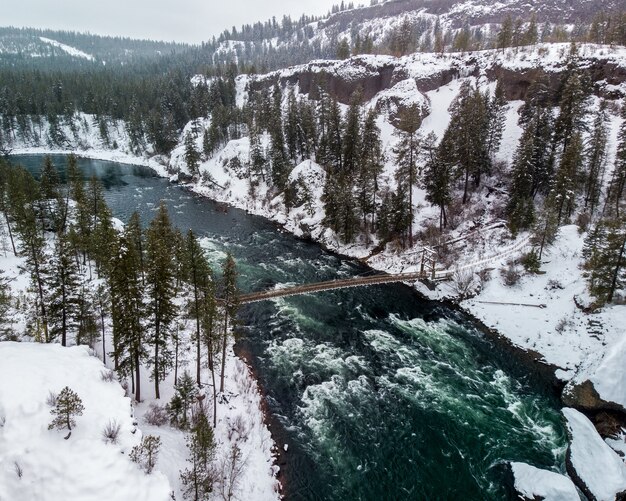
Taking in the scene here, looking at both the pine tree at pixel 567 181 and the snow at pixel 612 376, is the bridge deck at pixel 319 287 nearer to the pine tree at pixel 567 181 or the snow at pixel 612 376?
the pine tree at pixel 567 181

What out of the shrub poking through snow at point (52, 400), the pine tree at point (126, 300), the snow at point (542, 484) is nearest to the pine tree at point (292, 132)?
the pine tree at point (126, 300)

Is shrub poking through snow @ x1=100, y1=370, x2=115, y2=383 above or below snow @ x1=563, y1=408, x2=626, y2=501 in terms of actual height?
above

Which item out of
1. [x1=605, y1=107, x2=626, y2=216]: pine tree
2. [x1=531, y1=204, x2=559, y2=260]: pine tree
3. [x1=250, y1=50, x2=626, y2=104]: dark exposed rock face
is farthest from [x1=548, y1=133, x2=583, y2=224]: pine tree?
[x1=250, y1=50, x2=626, y2=104]: dark exposed rock face

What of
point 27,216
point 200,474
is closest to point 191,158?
point 27,216

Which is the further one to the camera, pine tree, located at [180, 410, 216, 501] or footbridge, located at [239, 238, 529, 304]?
footbridge, located at [239, 238, 529, 304]

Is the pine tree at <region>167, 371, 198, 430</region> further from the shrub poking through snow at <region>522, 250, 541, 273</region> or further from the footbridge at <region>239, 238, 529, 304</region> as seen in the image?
the shrub poking through snow at <region>522, 250, 541, 273</region>

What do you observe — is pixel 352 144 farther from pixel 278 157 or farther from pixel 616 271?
pixel 616 271

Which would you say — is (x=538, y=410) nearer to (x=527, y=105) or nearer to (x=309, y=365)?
(x=309, y=365)

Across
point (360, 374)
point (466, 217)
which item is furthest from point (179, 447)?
point (466, 217)
